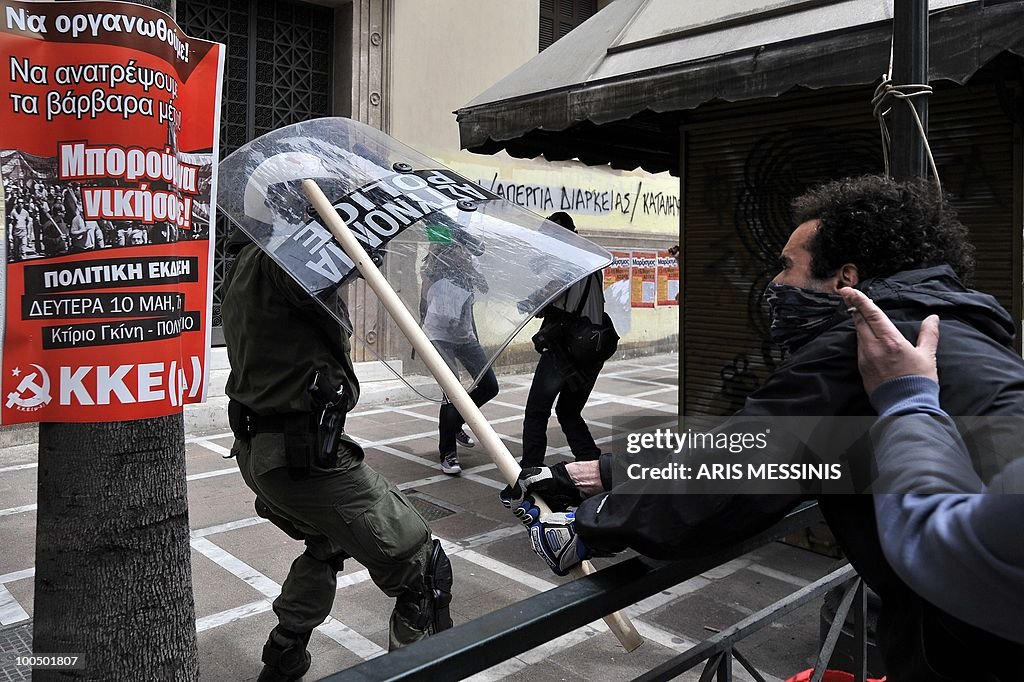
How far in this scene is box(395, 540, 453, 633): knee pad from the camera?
10.0 feet

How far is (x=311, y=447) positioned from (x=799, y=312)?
1747 millimetres

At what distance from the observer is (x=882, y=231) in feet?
5.58

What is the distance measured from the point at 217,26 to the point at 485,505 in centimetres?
616

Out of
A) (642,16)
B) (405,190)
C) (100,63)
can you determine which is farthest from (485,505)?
(100,63)

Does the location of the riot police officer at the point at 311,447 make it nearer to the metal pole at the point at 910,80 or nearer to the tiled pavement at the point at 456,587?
the tiled pavement at the point at 456,587

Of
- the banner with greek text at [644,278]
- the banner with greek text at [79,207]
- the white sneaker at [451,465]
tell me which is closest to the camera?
the banner with greek text at [79,207]

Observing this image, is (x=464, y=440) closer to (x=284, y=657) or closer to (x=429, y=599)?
(x=284, y=657)

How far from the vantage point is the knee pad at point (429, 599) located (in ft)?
10.0

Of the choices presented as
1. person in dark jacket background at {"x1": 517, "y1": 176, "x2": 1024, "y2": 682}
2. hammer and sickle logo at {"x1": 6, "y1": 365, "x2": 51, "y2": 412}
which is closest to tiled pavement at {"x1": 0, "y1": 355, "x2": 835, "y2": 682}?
hammer and sickle logo at {"x1": 6, "y1": 365, "x2": 51, "y2": 412}

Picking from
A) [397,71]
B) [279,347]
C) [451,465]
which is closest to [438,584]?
[279,347]

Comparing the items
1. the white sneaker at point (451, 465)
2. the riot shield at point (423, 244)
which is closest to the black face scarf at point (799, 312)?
the riot shield at point (423, 244)

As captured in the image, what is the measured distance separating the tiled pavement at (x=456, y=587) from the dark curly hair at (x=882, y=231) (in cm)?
234

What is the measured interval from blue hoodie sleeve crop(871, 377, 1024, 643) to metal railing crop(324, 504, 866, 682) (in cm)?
51
